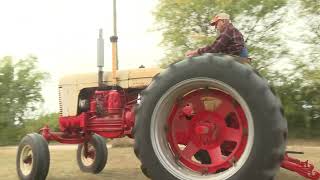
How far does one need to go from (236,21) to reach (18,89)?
9.17 meters

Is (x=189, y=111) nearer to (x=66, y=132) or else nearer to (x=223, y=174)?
(x=223, y=174)

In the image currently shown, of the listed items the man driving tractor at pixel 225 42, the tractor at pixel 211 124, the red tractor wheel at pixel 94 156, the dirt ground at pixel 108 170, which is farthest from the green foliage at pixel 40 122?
the tractor at pixel 211 124

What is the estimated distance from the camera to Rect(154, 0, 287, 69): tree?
18094 millimetres

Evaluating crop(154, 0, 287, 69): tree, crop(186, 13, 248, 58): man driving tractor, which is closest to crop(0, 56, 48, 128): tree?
crop(154, 0, 287, 69): tree

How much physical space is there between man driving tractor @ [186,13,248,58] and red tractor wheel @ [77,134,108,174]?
3.22 m

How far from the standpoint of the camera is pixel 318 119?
1689 cm

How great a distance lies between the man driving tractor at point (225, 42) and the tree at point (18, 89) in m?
16.2

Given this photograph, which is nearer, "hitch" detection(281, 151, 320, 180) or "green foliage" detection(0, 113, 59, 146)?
"hitch" detection(281, 151, 320, 180)

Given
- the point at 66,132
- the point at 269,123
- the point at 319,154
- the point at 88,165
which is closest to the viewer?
the point at 269,123

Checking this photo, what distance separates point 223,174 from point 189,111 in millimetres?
823

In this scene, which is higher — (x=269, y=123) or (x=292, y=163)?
(x=269, y=123)

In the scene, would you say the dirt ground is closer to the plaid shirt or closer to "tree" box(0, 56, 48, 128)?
the plaid shirt

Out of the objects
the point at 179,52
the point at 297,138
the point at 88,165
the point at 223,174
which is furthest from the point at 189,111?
the point at 179,52

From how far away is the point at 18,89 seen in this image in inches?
835
